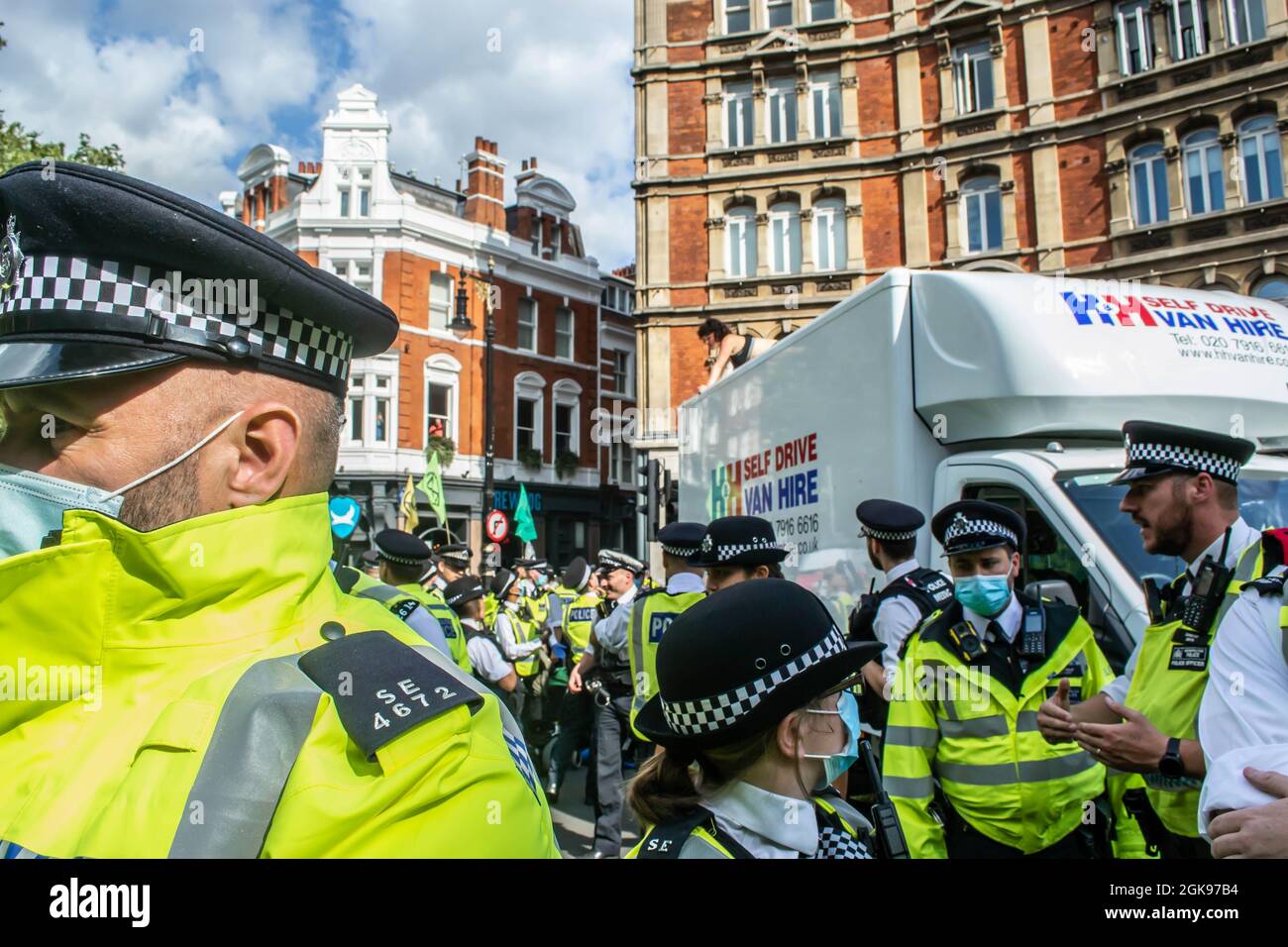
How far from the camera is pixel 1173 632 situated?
2.81 m

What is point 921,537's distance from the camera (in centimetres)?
507

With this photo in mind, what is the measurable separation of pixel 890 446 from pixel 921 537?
60 centimetres

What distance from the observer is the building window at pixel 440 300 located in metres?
30.3

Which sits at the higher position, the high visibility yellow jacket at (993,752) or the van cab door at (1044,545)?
the van cab door at (1044,545)

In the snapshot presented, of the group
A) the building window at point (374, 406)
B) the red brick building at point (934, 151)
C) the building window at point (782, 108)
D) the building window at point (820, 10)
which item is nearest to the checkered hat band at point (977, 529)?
the red brick building at point (934, 151)

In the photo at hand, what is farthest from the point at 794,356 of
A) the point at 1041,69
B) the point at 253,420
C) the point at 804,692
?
the point at 1041,69

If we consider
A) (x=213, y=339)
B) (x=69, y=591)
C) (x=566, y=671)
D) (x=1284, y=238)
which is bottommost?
(x=566, y=671)

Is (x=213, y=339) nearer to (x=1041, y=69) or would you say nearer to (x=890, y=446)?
(x=890, y=446)

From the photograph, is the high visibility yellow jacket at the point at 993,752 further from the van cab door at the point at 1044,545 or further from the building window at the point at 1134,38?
the building window at the point at 1134,38

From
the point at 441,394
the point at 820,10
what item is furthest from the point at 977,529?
the point at 441,394

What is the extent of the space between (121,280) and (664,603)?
455 cm

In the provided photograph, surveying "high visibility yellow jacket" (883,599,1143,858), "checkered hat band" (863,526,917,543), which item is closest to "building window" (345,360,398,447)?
"checkered hat band" (863,526,917,543)

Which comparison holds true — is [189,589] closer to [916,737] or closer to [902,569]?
[916,737]

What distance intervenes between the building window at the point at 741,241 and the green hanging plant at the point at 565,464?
12.6 meters
